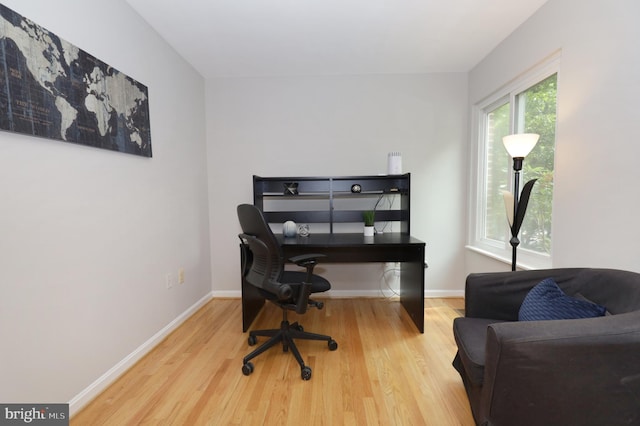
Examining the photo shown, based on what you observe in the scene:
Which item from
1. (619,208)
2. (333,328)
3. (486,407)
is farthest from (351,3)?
(333,328)

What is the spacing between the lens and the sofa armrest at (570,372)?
2.87 feet

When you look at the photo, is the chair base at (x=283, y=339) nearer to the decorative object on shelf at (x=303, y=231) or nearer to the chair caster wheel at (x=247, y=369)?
the chair caster wheel at (x=247, y=369)

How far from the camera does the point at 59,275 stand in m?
1.34

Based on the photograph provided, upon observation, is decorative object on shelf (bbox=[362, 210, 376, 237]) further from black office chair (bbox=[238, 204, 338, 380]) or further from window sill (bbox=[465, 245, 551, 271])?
window sill (bbox=[465, 245, 551, 271])

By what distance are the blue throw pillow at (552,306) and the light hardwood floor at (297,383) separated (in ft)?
2.14

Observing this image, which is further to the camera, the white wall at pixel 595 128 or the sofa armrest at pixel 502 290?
the sofa armrest at pixel 502 290

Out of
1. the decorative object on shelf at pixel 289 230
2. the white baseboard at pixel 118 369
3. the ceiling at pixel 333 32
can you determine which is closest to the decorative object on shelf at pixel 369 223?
the decorative object on shelf at pixel 289 230

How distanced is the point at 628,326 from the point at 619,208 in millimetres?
815

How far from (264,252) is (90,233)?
3.24 feet

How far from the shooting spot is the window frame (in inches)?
77.9

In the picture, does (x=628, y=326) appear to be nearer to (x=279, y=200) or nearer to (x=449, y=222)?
(x=449, y=222)

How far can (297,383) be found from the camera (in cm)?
→ 163

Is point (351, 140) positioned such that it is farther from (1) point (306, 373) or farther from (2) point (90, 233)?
(2) point (90, 233)

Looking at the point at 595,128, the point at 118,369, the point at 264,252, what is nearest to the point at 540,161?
the point at 595,128
